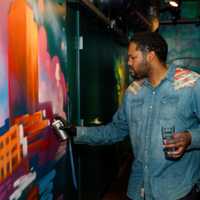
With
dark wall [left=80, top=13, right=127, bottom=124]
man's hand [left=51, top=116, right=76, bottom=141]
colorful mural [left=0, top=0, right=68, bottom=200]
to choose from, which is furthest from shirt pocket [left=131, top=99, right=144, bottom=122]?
dark wall [left=80, top=13, right=127, bottom=124]

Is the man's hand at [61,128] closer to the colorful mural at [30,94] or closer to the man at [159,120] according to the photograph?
the colorful mural at [30,94]

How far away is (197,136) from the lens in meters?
2.43

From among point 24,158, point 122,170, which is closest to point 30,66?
point 24,158

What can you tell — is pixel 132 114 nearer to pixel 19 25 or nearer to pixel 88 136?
pixel 88 136

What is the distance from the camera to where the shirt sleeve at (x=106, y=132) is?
276 cm

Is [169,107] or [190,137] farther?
[169,107]

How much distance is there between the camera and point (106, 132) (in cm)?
282

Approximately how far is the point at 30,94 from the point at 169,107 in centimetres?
92

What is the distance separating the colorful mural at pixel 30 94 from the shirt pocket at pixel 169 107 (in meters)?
0.79

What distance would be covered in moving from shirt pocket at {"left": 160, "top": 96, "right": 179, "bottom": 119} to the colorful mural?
791 mm

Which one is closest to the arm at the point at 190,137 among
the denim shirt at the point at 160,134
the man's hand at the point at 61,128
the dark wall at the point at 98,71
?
the denim shirt at the point at 160,134

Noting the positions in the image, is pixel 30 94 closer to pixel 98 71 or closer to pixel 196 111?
pixel 196 111

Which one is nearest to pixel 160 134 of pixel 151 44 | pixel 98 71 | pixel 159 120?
pixel 159 120

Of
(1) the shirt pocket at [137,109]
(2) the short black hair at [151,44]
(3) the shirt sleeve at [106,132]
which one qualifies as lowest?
(3) the shirt sleeve at [106,132]
